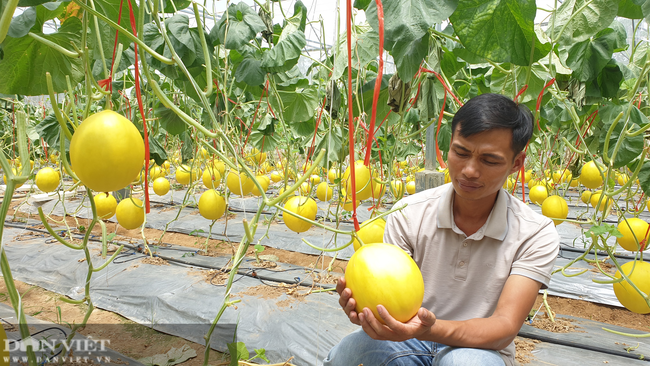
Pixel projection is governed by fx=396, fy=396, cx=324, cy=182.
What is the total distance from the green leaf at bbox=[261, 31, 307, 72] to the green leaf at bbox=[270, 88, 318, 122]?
55cm

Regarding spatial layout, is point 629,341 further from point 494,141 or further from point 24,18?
point 24,18

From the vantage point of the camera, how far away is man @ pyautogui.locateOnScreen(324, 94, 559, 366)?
975 mm

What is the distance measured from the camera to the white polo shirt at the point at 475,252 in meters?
1.09

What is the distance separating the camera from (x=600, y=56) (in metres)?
1.53

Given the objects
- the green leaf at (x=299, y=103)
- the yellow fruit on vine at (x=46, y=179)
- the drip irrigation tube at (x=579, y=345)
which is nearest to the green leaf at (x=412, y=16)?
the green leaf at (x=299, y=103)

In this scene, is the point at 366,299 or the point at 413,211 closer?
the point at 366,299

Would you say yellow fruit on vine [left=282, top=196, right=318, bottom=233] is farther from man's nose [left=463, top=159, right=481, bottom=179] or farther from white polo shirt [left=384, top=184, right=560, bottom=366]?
man's nose [left=463, top=159, right=481, bottom=179]

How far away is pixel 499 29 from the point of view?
3.13ft

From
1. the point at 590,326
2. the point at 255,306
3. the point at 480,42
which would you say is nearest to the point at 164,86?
the point at 255,306

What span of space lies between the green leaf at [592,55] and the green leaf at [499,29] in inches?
28.2

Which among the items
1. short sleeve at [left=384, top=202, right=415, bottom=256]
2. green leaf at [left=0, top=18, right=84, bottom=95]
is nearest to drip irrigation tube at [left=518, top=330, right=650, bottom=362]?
short sleeve at [left=384, top=202, right=415, bottom=256]

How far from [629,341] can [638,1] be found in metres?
2.04

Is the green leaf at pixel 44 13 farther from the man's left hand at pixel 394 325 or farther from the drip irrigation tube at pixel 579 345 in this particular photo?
the drip irrigation tube at pixel 579 345

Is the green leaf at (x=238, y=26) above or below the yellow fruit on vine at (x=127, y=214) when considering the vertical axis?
above
